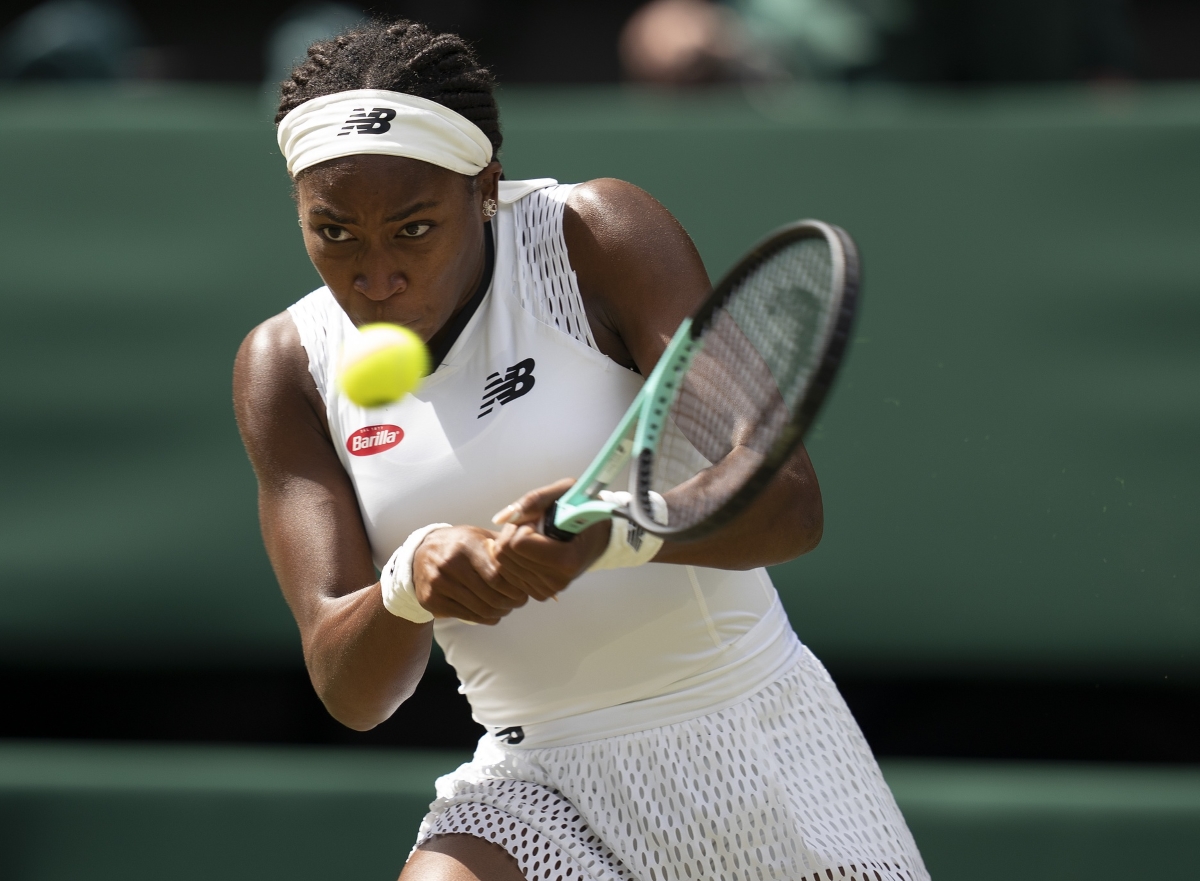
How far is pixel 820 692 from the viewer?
196 cm

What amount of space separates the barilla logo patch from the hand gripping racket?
0.36 meters

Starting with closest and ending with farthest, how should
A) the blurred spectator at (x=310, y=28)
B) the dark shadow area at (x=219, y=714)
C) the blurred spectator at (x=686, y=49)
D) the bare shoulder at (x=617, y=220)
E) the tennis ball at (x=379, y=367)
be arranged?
the tennis ball at (x=379, y=367) → the bare shoulder at (x=617, y=220) → the dark shadow area at (x=219, y=714) → the blurred spectator at (x=686, y=49) → the blurred spectator at (x=310, y=28)

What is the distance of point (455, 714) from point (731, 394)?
199 cm

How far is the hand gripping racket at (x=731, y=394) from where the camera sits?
4.46 ft

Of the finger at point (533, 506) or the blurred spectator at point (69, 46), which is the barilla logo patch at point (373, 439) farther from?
the blurred spectator at point (69, 46)

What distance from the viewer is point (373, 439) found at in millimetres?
1861

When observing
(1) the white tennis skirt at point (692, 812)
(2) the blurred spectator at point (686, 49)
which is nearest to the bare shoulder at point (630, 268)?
(1) the white tennis skirt at point (692, 812)

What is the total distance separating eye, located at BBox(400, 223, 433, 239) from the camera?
1.70m

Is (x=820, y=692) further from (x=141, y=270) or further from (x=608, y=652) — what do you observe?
(x=141, y=270)

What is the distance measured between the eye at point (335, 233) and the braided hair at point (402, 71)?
173 mm

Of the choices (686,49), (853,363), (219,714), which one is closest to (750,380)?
(853,363)

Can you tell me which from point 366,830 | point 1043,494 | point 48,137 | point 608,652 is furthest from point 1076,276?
point 48,137

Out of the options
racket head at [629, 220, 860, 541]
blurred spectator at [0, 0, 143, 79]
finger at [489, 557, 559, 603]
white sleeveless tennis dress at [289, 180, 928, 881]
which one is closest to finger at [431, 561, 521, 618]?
finger at [489, 557, 559, 603]

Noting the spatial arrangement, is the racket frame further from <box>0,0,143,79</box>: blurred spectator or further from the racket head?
<box>0,0,143,79</box>: blurred spectator
